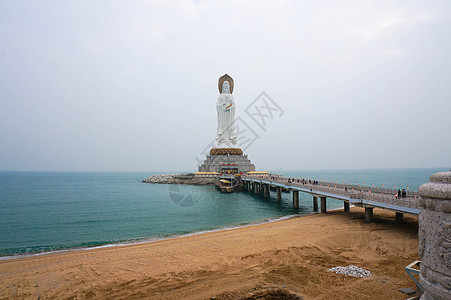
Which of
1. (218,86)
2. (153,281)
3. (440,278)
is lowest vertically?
(153,281)

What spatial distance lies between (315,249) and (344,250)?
116cm

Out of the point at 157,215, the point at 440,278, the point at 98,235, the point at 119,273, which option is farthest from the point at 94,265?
the point at 157,215

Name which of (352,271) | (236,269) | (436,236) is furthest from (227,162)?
(436,236)

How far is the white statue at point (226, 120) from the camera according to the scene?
208ft

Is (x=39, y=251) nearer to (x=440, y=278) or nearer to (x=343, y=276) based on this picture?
(x=343, y=276)

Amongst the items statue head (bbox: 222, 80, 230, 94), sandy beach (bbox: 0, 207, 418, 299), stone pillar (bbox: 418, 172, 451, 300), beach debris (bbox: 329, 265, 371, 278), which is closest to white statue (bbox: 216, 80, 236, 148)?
statue head (bbox: 222, 80, 230, 94)

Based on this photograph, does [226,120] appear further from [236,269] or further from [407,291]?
[407,291]

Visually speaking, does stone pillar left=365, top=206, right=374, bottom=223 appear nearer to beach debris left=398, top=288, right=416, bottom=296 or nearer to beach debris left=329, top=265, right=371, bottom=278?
beach debris left=329, top=265, right=371, bottom=278

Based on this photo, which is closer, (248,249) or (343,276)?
(343,276)

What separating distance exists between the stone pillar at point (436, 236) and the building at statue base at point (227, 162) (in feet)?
177

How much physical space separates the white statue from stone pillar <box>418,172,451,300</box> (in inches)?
2352

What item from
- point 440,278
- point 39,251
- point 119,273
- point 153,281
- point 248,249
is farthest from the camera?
point 39,251

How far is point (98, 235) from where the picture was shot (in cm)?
1873

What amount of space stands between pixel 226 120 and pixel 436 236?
200 feet
